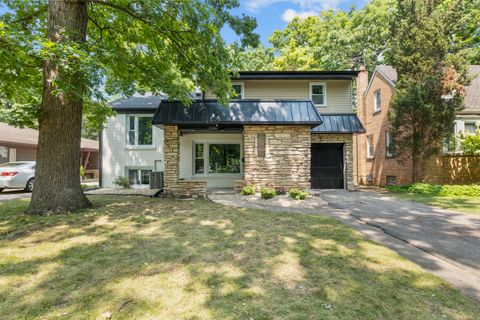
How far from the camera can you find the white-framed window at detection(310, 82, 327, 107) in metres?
13.7

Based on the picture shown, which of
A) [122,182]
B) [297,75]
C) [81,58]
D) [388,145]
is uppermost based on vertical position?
[297,75]

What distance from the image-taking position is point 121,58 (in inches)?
263

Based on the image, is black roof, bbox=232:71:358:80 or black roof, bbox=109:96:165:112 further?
black roof, bbox=109:96:165:112

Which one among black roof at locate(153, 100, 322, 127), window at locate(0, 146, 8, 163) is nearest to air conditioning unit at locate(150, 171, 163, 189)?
black roof at locate(153, 100, 322, 127)

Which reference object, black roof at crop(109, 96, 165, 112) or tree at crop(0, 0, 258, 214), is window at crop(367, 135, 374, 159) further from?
black roof at crop(109, 96, 165, 112)

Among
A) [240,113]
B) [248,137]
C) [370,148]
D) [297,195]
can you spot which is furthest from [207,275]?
[370,148]

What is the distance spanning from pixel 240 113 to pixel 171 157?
10.8ft

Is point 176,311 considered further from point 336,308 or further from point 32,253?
point 32,253

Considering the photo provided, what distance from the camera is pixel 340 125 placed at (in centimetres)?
1242

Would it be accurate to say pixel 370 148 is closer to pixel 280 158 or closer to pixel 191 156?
pixel 280 158

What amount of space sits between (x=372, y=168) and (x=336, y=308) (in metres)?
16.9

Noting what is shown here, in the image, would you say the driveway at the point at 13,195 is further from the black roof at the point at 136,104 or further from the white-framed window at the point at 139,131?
the black roof at the point at 136,104

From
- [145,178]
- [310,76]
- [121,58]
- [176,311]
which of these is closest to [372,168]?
[310,76]

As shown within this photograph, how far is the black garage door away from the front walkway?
4.28 m
